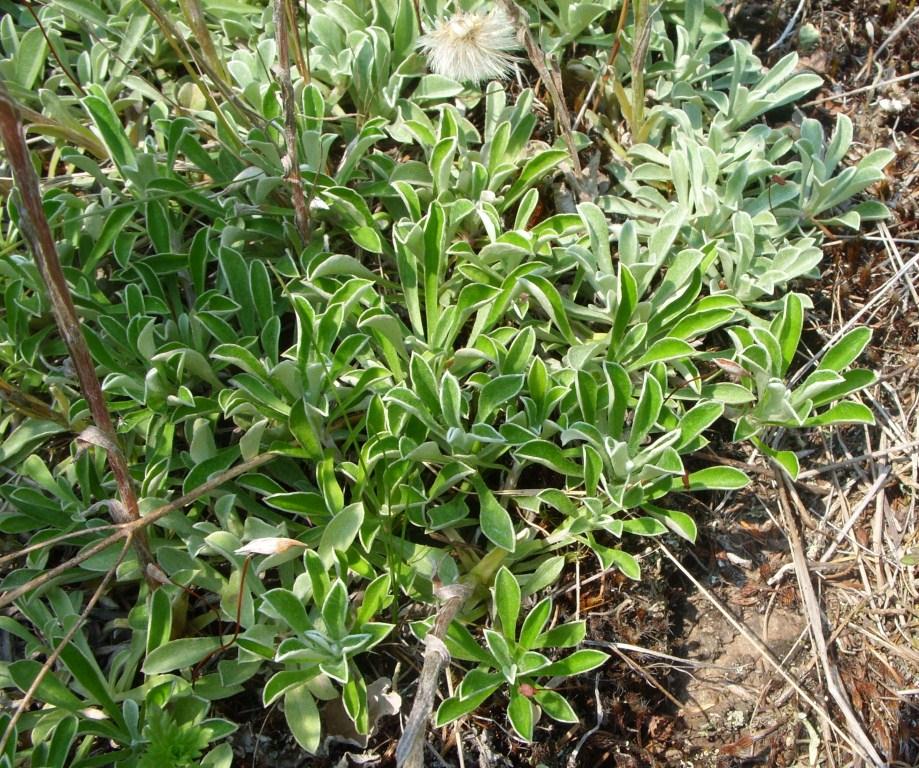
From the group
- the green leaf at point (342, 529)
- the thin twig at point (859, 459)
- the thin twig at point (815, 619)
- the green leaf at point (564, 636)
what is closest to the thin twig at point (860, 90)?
the thin twig at point (859, 459)

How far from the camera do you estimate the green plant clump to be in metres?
1.98

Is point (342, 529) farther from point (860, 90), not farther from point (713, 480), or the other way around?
point (860, 90)

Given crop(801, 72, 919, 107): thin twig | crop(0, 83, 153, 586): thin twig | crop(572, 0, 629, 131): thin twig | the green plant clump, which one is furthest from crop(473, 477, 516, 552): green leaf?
crop(801, 72, 919, 107): thin twig

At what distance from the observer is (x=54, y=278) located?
4.76 feet

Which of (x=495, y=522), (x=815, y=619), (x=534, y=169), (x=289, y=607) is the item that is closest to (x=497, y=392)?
(x=495, y=522)

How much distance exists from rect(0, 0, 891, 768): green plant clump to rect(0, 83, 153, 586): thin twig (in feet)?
0.58

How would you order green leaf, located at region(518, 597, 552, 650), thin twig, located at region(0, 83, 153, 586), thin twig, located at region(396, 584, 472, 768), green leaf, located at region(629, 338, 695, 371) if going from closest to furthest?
1. thin twig, located at region(0, 83, 153, 586)
2. thin twig, located at region(396, 584, 472, 768)
3. green leaf, located at region(518, 597, 552, 650)
4. green leaf, located at region(629, 338, 695, 371)

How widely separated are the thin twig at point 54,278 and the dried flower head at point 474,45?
123 cm

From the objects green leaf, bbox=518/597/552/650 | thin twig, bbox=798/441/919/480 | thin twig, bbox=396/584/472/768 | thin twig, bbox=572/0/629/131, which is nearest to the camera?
thin twig, bbox=396/584/472/768

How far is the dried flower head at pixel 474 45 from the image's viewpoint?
2.30 meters

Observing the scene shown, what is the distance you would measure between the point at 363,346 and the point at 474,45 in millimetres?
882

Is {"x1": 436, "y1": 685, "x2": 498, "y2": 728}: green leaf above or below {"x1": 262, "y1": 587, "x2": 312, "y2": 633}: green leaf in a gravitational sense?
below

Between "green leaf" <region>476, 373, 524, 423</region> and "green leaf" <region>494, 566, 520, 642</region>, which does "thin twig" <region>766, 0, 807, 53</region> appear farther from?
"green leaf" <region>494, 566, 520, 642</region>

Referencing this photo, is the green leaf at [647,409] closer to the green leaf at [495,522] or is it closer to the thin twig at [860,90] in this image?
the green leaf at [495,522]
